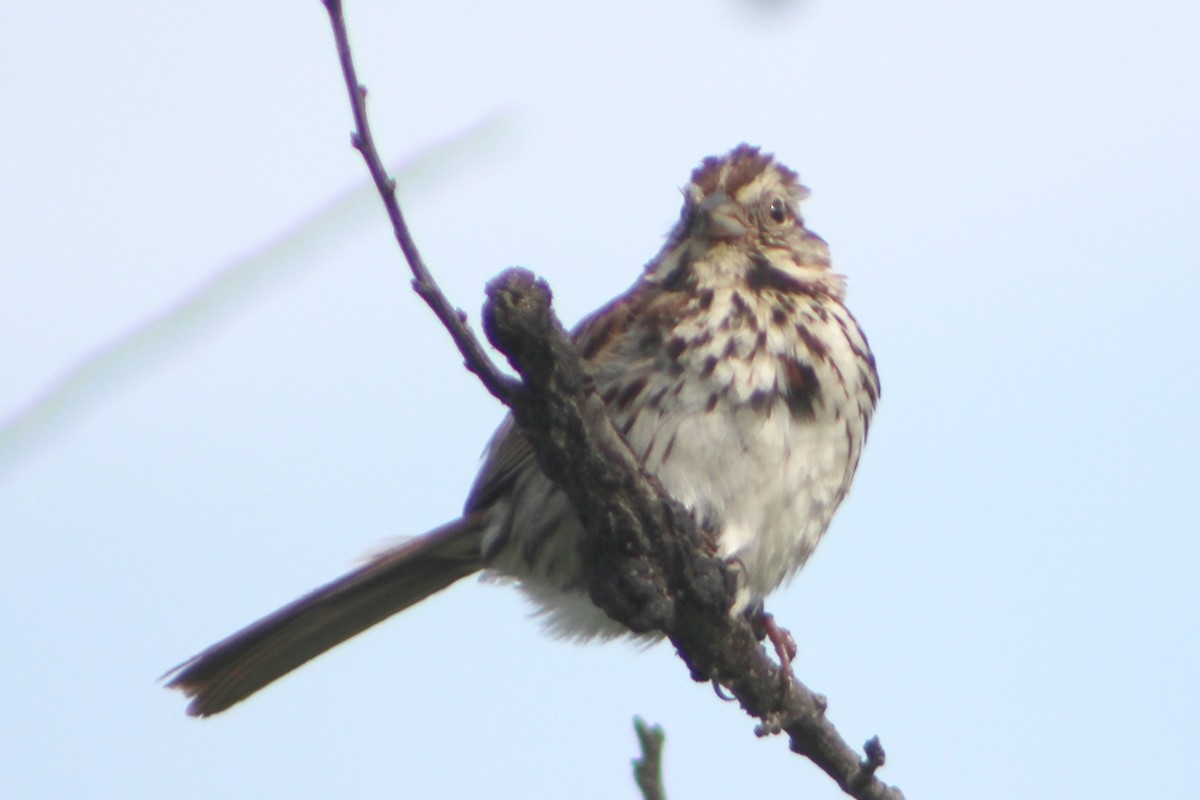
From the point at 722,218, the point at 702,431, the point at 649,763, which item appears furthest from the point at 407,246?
the point at 722,218

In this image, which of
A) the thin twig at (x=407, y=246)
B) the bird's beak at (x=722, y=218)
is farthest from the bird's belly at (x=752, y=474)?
the thin twig at (x=407, y=246)

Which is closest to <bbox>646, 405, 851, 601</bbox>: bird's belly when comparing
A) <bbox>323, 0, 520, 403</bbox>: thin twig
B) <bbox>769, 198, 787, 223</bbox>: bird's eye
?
<bbox>769, 198, 787, 223</bbox>: bird's eye

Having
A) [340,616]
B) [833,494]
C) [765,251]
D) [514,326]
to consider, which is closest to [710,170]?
[765,251]

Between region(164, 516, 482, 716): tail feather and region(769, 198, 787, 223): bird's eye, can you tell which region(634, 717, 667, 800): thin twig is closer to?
region(164, 516, 482, 716): tail feather

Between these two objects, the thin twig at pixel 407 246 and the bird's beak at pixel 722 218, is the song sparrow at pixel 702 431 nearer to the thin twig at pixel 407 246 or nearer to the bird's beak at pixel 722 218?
the bird's beak at pixel 722 218

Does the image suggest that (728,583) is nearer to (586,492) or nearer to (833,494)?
(586,492)

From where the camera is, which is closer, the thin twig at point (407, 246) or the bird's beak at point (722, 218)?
the thin twig at point (407, 246)
